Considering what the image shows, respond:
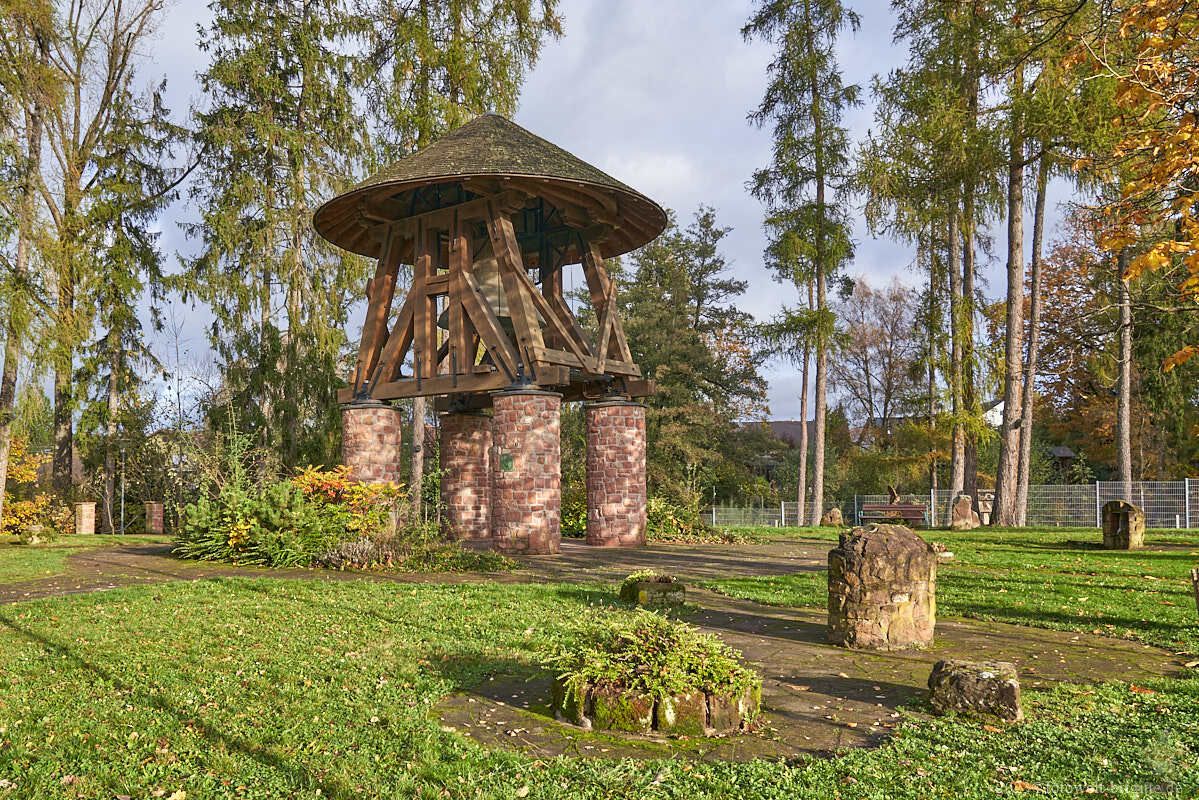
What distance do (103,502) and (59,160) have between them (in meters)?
9.30

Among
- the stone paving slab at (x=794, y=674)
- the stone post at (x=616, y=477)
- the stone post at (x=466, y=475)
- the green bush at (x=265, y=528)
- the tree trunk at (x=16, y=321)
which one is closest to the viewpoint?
the stone paving slab at (x=794, y=674)

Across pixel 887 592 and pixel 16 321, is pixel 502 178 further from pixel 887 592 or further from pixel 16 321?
pixel 16 321

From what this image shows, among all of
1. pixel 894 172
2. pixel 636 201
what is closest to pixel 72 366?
pixel 636 201

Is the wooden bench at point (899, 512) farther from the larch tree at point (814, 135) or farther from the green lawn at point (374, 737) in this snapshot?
the green lawn at point (374, 737)

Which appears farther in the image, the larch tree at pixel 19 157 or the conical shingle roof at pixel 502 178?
the larch tree at pixel 19 157

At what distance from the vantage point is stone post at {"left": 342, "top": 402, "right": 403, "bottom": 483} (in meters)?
15.4

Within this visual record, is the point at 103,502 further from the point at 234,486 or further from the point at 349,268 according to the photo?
the point at 234,486

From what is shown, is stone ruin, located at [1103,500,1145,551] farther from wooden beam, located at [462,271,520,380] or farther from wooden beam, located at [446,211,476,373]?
wooden beam, located at [446,211,476,373]

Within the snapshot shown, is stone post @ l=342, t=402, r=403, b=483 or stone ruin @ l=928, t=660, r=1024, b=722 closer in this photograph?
stone ruin @ l=928, t=660, r=1024, b=722

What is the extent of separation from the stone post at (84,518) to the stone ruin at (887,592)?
20.7 meters

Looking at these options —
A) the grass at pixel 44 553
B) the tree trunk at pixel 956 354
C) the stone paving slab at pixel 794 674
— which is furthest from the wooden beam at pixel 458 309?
the tree trunk at pixel 956 354

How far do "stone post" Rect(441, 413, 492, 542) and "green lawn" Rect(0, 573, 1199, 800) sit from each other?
33.0 feet

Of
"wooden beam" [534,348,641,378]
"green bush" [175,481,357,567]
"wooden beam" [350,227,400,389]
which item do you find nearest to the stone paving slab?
"green bush" [175,481,357,567]

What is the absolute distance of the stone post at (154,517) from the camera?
919 inches
